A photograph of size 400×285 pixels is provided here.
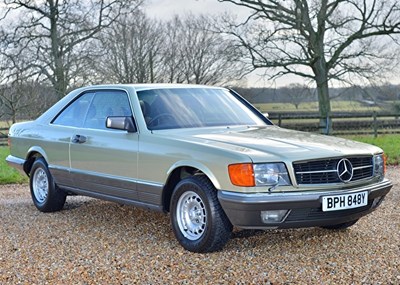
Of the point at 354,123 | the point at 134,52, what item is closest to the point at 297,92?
the point at 354,123

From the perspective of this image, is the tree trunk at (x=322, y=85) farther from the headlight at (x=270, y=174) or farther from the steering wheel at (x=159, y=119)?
the headlight at (x=270, y=174)

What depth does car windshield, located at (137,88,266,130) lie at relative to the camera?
537cm

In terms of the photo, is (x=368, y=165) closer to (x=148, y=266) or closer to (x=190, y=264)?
(x=190, y=264)

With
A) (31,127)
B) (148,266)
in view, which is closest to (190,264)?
(148,266)

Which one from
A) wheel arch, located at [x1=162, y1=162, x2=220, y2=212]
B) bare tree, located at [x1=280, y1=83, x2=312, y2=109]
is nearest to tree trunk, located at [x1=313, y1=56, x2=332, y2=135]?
bare tree, located at [x1=280, y1=83, x2=312, y2=109]

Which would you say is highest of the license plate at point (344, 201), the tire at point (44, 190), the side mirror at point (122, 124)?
the side mirror at point (122, 124)

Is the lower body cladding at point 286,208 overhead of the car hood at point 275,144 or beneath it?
beneath

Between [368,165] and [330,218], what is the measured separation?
0.77 meters

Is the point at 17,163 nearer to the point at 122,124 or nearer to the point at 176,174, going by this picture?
the point at 122,124

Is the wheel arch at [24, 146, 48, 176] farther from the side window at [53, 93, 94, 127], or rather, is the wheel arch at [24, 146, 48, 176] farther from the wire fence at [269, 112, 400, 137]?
the wire fence at [269, 112, 400, 137]

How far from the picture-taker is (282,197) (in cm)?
424

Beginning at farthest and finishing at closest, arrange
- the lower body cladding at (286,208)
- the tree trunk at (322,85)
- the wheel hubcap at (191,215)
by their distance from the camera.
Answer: the tree trunk at (322,85), the wheel hubcap at (191,215), the lower body cladding at (286,208)

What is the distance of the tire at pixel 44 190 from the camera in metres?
6.57

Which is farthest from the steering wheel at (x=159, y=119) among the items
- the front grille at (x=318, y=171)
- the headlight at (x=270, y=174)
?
the front grille at (x=318, y=171)
